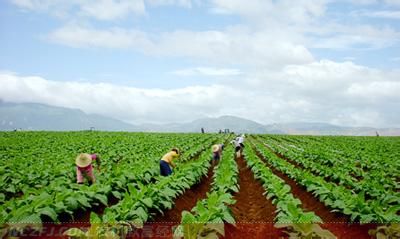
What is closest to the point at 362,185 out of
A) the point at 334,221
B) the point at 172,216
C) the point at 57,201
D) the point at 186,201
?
the point at 334,221

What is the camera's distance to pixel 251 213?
1055cm

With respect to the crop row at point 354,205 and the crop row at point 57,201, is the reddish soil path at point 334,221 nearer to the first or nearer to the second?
the crop row at point 354,205

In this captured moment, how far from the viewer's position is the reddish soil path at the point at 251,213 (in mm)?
7693

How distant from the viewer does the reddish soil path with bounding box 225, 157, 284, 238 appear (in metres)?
7.69

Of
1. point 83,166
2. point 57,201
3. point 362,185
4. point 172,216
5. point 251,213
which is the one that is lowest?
point 251,213

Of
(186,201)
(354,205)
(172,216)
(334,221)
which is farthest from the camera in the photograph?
(186,201)

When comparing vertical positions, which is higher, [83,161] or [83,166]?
[83,161]

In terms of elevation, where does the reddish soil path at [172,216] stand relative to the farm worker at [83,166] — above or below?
below

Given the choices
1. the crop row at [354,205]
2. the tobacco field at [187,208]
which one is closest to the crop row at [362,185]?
the tobacco field at [187,208]

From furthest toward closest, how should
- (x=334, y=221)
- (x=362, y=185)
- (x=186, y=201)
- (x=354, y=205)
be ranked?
(x=362, y=185) → (x=186, y=201) → (x=334, y=221) → (x=354, y=205)

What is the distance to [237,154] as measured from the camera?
965 inches

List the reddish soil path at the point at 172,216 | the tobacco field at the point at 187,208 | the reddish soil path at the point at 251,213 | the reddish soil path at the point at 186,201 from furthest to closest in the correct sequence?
the reddish soil path at the point at 186,201, the reddish soil path at the point at 251,213, the reddish soil path at the point at 172,216, the tobacco field at the point at 187,208

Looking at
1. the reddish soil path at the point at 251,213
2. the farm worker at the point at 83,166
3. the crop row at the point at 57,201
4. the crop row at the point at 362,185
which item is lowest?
the reddish soil path at the point at 251,213

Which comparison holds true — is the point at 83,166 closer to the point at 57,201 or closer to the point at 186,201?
the point at 186,201
